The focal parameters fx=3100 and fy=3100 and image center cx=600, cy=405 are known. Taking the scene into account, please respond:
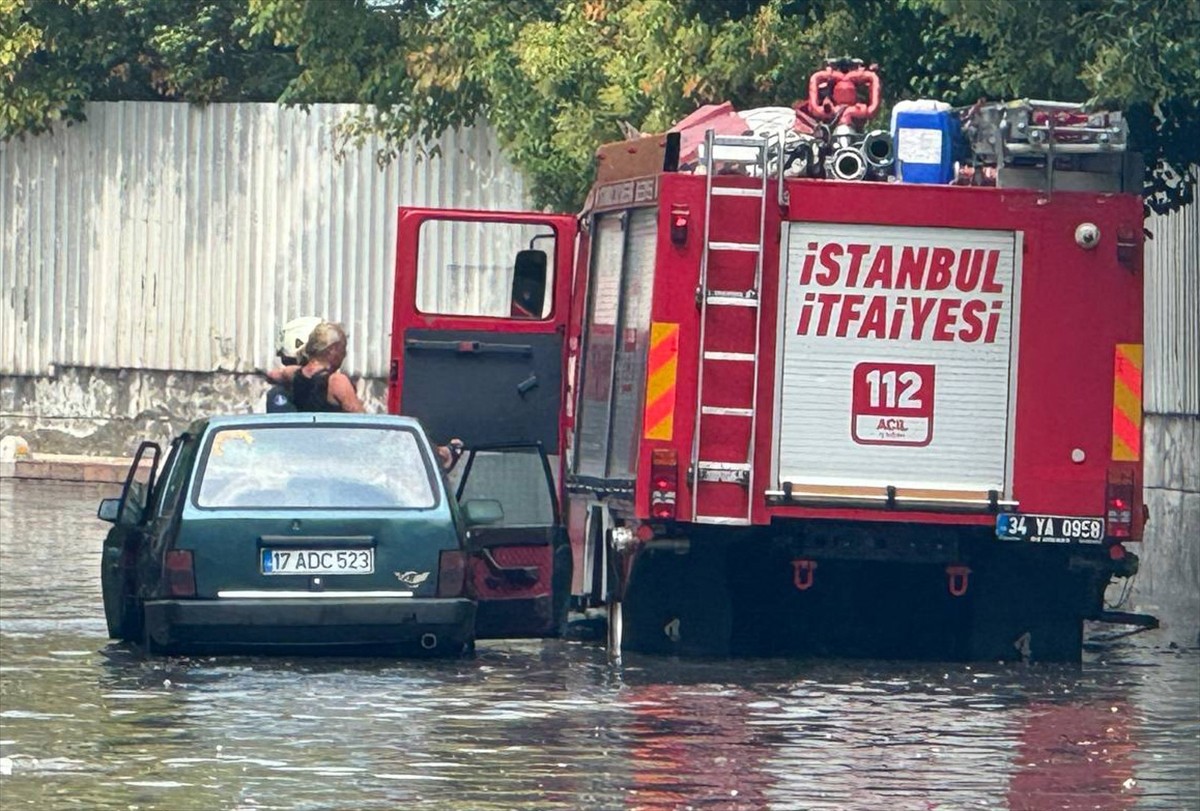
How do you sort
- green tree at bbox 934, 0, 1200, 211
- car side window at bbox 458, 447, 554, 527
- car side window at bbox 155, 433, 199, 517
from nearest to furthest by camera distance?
car side window at bbox 155, 433, 199, 517, green tree at bbox 934, 0, 1200, 211, car side window at bbox 458, 447, 554, 527

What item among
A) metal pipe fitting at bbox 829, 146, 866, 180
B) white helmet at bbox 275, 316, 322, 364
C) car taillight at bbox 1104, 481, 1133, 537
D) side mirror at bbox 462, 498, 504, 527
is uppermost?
metal pipe fitting at bbox 829, 146, 866, 180

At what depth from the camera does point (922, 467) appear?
613 inches

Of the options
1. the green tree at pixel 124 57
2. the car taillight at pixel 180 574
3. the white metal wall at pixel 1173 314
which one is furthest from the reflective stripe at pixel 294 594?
the green tree at pixel 124 57

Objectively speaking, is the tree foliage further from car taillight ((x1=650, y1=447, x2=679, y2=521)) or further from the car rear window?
the car rear window

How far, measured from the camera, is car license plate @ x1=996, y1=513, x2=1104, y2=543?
15.4 meters

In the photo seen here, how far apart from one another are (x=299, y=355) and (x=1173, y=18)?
214 inches

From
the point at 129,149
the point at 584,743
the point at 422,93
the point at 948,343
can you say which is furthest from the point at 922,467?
the point at 129,149

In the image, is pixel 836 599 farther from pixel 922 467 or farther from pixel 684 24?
pixel 684 24

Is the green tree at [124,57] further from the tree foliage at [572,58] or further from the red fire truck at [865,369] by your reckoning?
the red fire truck at [865,369]

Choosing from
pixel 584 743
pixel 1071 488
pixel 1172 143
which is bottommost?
pixel 584 743

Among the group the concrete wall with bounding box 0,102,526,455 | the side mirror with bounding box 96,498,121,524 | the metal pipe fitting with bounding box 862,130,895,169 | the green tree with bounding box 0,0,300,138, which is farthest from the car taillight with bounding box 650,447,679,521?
the green tree with bounding box 0,0,300,138

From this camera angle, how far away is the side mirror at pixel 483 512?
15430 mm

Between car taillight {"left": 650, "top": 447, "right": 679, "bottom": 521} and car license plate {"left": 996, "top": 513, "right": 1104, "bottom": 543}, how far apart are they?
1.64 meters

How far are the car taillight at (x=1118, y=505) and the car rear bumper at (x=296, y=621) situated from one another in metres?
3.27
